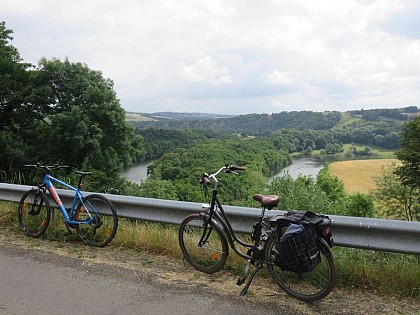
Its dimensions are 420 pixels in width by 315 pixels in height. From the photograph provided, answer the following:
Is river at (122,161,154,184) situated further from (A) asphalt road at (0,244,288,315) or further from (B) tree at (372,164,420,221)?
(A) asphalt road at (0,244,288,315)

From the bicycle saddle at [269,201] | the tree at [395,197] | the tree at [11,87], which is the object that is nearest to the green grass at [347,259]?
the bicycle saddle at [269,201]

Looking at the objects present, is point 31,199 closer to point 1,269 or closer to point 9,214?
point 9,214

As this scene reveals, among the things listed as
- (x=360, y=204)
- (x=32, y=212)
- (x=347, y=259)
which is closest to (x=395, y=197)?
(x=360, y=204)

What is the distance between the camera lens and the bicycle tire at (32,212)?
17.4ft

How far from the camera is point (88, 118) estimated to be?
93.3ft

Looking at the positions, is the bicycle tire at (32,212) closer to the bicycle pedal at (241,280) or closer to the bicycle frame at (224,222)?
the bicycle frame at (224,222)

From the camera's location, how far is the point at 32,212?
17.6 ft

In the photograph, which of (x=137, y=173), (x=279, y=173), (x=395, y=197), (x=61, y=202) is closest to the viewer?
(x=61, y=202)

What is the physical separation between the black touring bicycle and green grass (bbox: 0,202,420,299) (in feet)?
0.90

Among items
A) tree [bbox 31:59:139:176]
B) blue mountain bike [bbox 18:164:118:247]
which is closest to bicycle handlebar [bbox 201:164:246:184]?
blue mountain bike [bbox 18:164:118:247]

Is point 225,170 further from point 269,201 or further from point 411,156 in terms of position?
point 411,156

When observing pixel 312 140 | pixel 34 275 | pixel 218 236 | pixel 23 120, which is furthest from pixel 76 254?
pixel 312 140

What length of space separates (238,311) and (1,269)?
8.64ft

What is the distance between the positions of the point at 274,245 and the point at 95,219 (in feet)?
8.06
